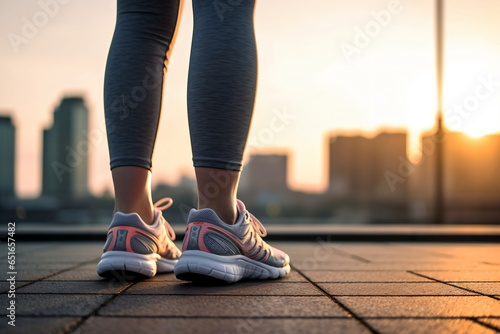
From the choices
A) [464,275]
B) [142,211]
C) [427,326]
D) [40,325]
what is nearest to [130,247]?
[142,211]

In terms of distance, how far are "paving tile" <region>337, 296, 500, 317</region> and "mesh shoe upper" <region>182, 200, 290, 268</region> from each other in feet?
1.32

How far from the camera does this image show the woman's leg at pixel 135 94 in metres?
1.77

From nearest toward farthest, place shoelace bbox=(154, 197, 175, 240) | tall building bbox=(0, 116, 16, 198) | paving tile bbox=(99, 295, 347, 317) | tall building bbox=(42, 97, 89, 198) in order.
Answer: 1. paving tile bbox=(99, 295, 347, 317)
2. shoelace bbox=(154, 197, 175, 240)
3. tall building bbox=(0, 116, 16, 198)
4. tall building bbox=(42, 97, 89, 198)

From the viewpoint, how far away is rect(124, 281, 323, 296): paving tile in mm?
1473

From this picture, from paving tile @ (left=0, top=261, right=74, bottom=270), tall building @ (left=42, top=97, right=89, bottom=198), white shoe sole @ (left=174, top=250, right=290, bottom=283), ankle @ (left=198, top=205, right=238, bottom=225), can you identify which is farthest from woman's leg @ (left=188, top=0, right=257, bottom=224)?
tall building @ (left=42, top=97, right=89, bottom=198)

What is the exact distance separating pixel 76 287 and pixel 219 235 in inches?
17.3

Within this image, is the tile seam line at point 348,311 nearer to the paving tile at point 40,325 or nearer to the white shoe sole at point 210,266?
the white shoe sole at point 210,266

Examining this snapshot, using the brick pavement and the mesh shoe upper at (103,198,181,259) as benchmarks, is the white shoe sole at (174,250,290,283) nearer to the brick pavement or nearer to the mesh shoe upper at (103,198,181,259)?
the brick pavement

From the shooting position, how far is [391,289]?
1.59m

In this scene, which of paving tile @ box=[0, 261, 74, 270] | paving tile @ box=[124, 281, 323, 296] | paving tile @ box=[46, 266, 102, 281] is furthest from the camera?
paving tile @ box=[0, 261, 74, 270]

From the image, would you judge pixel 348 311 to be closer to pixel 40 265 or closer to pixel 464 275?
pixel 464 275

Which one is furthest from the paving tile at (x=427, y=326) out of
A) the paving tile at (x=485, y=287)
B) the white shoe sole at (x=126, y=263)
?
the white shoe sole at (x=126, y=263)

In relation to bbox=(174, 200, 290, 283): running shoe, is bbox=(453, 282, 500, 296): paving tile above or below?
below

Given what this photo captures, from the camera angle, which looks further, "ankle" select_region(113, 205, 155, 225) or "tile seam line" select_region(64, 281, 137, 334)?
"ankle" select_region(113, 205, 155, 225)
